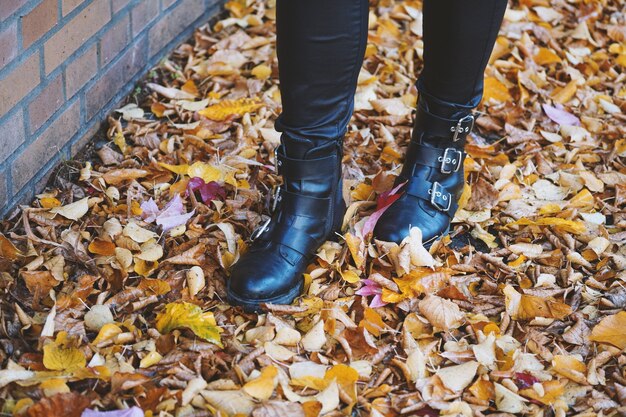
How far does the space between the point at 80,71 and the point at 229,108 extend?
0.43m

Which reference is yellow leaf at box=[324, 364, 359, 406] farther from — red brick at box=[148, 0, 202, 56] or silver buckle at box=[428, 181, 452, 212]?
red brick at box=[148, 0, 202, 56]

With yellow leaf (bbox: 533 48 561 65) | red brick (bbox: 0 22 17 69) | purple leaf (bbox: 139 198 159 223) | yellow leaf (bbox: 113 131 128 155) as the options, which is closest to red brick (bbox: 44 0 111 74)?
red brick (bbox: 0 22 17 69)

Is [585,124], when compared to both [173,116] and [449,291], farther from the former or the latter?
[173,116]

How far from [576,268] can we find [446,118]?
434mm

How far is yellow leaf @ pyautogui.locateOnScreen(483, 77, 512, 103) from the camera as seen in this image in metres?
2.29

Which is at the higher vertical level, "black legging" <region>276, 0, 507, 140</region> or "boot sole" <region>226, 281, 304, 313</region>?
"black legging" <region>276, 0, 507, 140</region>

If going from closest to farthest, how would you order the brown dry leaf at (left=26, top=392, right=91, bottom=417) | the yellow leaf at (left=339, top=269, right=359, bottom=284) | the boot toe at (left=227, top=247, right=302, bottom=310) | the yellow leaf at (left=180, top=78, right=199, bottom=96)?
1. the brown dry leaf at (left=26, top=392, right=91, bottom=417)
2. the boot toe at (left=227, top=247, right=302, bottom=310)
3. the yellow leaf at (left=339, top=269, right=359, bottom=284)
4. the yellow leaf at (left=180, top=78, right=199, bottom=96)

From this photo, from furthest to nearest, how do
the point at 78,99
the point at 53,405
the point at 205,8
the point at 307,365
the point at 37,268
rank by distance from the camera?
the point at 205,8
the point at 78,99
the point at 37,268
the point at 307,365
the point at 53,405

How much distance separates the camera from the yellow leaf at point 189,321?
1429 millimetres

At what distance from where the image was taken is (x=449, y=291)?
5.25ft

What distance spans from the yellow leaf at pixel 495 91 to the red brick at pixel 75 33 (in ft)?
3.50

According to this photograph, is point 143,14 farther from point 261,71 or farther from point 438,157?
point 438,157

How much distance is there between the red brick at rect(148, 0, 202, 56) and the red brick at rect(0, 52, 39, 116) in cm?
56

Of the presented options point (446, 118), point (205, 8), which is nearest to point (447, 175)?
point (446, 118)
